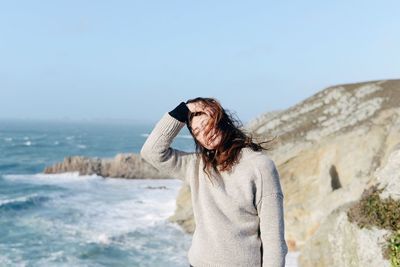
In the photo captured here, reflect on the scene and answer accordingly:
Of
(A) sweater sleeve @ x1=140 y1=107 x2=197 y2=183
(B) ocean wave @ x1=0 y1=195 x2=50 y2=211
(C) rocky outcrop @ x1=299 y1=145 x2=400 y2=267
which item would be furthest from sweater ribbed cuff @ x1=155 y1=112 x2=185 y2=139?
(B) ocean wave @ x1=0 y1=195 x2=50 y2=211

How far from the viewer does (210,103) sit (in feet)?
9.86

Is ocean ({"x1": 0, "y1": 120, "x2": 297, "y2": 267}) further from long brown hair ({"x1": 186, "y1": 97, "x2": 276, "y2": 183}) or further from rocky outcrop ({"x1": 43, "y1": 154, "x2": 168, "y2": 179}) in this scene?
long brown hair ({"x1": 186, "y1": 97, "x2": 276, "y2": 183})

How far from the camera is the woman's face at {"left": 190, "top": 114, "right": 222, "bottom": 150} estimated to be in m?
2.96

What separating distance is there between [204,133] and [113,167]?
47738 millimetres

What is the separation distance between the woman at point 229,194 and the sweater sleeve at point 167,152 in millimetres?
36

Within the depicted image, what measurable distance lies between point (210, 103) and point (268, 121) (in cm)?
2210

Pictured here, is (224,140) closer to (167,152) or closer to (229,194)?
(229,194)

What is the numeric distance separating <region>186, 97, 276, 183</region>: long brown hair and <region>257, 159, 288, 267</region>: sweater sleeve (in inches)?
7.9

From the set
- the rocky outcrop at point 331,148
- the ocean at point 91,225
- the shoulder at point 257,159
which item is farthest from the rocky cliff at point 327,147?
the shoulder at point 257,159

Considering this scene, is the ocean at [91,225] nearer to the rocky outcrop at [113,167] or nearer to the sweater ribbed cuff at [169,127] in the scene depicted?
the rocky outcrop at [113,167]

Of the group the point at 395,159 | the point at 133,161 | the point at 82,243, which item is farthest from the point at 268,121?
the point at 133,161

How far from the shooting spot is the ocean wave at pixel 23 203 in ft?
101

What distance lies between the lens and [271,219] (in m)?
2.72

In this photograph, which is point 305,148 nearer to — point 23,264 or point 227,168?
point 23,264
